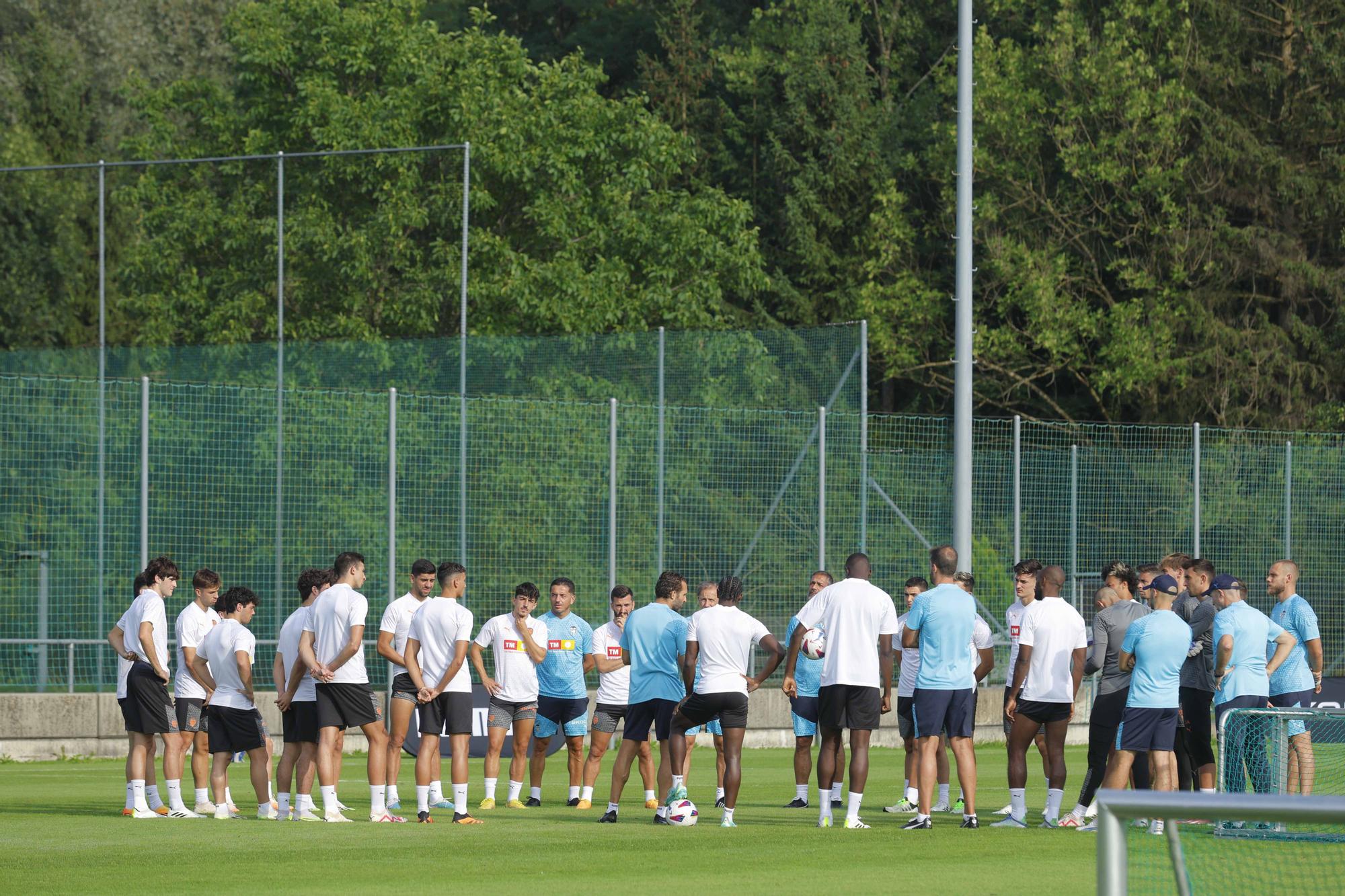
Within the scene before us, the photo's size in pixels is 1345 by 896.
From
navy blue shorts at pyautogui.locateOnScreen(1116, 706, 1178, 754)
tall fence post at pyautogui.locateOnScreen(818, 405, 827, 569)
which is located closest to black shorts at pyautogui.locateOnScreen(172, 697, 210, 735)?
navy blue shorts at pyautogui.locateOnScreen(1116, 706, 1178, 754)

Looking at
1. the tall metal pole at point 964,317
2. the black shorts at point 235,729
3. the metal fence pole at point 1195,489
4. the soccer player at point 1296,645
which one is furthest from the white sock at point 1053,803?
the metal fence pole at point 1195,489

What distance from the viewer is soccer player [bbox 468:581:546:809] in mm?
16047

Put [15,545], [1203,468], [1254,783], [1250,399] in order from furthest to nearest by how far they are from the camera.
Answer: [1250,399]
[1203,468]
[15,545]
[1254,783]

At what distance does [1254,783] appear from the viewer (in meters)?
14.2

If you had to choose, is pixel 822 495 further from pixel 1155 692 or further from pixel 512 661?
pixel 1155 692

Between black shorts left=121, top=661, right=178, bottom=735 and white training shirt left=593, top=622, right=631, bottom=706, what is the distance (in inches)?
147

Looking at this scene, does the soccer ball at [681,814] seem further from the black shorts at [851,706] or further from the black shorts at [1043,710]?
the black shorts at [1043,710]

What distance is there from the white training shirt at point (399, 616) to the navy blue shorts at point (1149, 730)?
5.44 m

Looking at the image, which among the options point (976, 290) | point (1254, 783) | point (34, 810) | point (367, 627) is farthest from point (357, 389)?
point (976, 290)

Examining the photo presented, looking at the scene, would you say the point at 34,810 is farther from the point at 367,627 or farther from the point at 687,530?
the point at 687,530

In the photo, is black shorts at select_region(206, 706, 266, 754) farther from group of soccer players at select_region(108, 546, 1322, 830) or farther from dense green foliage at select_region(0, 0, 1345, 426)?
dense green foliage at select_region(0, 0, 1345, 426)

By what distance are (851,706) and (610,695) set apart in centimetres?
339

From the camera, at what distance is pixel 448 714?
47.9 feet

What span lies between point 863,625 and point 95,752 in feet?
34.4
